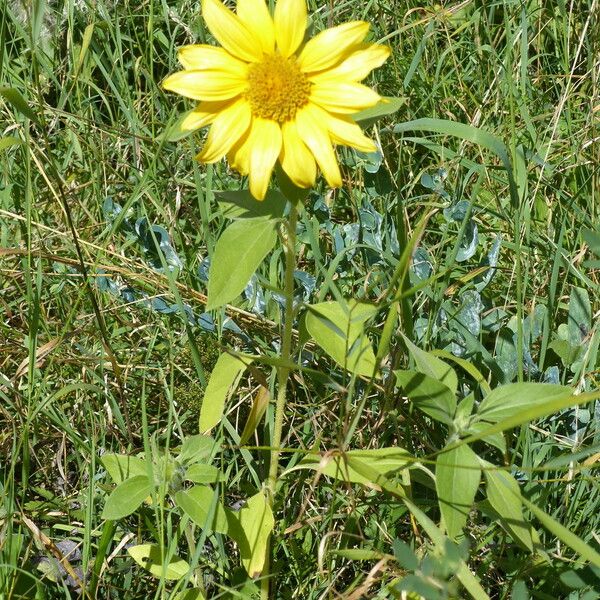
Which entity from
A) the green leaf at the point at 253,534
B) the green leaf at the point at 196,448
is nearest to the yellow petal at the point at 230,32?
the green leaf at the point at 196,448

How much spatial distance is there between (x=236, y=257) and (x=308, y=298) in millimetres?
598

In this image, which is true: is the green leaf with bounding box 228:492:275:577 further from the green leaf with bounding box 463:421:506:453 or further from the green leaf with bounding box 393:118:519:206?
the green leaf with bounding box 393:118:519:206

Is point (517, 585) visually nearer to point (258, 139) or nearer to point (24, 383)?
→ point (258, 139)

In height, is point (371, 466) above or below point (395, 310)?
below

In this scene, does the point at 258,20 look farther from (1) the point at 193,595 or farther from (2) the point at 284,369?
(1) the point at 193,595

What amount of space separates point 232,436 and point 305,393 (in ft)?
0.73

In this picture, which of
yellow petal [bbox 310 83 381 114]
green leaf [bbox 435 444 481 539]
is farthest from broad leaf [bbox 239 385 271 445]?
yellow petal [bbox 310 83 381 114]

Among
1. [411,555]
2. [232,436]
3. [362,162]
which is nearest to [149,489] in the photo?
[232,436]

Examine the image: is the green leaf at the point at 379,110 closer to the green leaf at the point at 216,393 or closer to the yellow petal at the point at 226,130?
the yellow petal at the point at 226,130

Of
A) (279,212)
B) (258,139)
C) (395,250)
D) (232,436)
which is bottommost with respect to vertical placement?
(232,436)

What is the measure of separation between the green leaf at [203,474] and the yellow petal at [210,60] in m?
0.67

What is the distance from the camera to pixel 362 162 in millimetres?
2199

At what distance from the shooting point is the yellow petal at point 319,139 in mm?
1341

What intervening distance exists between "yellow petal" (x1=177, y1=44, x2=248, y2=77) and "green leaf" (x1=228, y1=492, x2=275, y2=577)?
2.46 feet
